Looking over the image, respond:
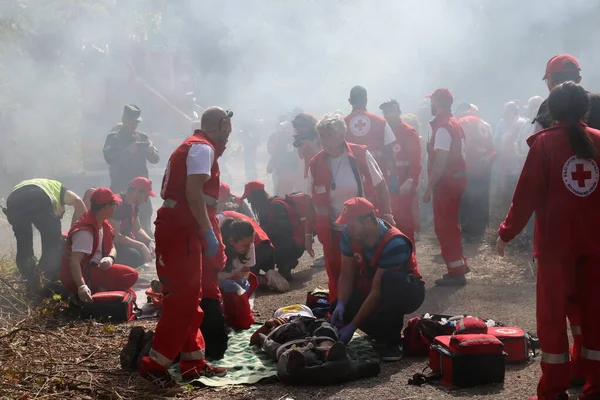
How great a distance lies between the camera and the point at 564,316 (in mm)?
3789

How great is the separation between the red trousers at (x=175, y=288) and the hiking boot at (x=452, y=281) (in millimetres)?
3469

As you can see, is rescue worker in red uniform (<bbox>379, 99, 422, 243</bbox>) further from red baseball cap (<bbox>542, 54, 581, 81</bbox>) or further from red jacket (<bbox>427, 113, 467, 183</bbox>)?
red baseball cap (<bbox>542, 54, 581, 81</bbox>)

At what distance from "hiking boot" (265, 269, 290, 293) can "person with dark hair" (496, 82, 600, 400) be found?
3.82m

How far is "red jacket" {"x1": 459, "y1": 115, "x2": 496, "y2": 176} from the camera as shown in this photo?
9445 millimetres

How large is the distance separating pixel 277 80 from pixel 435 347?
15.5 meters

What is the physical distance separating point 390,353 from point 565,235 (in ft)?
5.55

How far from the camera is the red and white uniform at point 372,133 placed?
25.9 feet

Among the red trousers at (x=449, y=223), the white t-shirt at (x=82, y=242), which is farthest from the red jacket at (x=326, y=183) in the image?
the white t-shirt at (x=82, y=242)

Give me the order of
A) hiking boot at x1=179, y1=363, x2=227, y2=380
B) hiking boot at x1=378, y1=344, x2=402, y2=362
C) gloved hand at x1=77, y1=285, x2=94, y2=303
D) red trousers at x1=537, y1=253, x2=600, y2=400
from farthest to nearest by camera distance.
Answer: gloved hand at x1=77, y1=285, x2=94, y2=303, hiking boot at x1=378, y1=344, x2=402, y2=362, hiking boot at x1=179, y1=363, x2=227, y2=380, red trousers at x1=537, y1=253, x2=600, y2=400

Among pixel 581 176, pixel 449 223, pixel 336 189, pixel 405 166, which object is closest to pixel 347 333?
pixel 336 189

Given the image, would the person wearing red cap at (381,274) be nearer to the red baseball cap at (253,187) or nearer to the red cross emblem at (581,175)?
the red cross emblem at (581,175)

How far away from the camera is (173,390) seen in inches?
171

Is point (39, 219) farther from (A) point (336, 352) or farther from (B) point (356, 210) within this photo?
(A) point (336, 352)

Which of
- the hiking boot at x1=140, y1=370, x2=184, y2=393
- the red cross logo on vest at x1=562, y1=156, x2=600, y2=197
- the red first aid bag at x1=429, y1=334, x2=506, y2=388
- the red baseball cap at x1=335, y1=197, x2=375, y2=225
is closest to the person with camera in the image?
the red baseball cap at x1=335, y1=197, x2=375, y2=225
